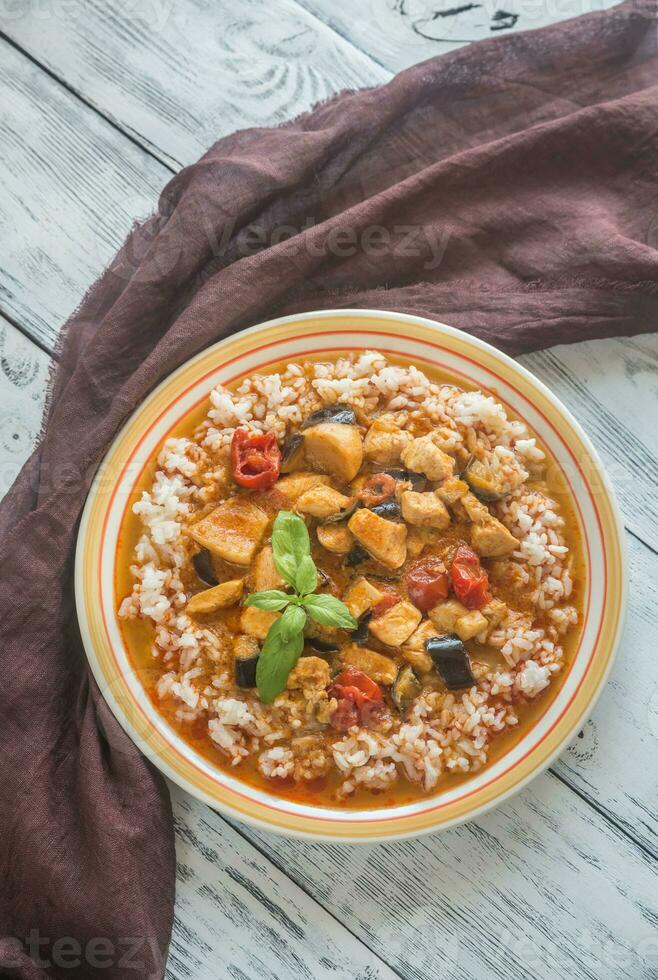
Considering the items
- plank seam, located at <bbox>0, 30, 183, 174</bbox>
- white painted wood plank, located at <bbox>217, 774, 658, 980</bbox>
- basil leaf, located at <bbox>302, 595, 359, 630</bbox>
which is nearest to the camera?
basil leaf, located at <bbox>302, 595, 359, 630</bbox>

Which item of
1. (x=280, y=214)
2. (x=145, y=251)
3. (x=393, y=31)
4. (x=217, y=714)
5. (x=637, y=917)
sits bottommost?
(x=217, y=714)

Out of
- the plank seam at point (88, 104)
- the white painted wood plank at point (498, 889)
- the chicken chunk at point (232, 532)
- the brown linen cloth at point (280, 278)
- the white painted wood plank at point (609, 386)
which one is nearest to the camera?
the chicken chunk at point (232, 532)

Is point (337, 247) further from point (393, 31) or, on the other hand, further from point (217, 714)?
point (217, 714)

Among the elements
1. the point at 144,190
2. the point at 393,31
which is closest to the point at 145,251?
the point at 144,190

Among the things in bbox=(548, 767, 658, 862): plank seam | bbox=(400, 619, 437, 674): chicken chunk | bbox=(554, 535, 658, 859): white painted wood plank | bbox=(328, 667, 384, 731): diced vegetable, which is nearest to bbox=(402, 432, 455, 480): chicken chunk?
bbox=(400, 619, 437, 674): chicken chunk

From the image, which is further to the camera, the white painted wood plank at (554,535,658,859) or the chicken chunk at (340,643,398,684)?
the white painted wood plank at (554,535,658,859)

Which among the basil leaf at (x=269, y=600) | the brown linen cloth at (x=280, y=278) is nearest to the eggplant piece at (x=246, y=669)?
the basil leaf at (x=269, y=600)

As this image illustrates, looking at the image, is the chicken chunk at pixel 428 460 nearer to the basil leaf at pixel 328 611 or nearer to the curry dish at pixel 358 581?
the curry dish at pixel 358 581

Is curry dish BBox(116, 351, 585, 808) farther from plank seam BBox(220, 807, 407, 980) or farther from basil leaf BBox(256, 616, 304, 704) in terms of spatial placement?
plank seam BBox(220, 807, 407, 980)
